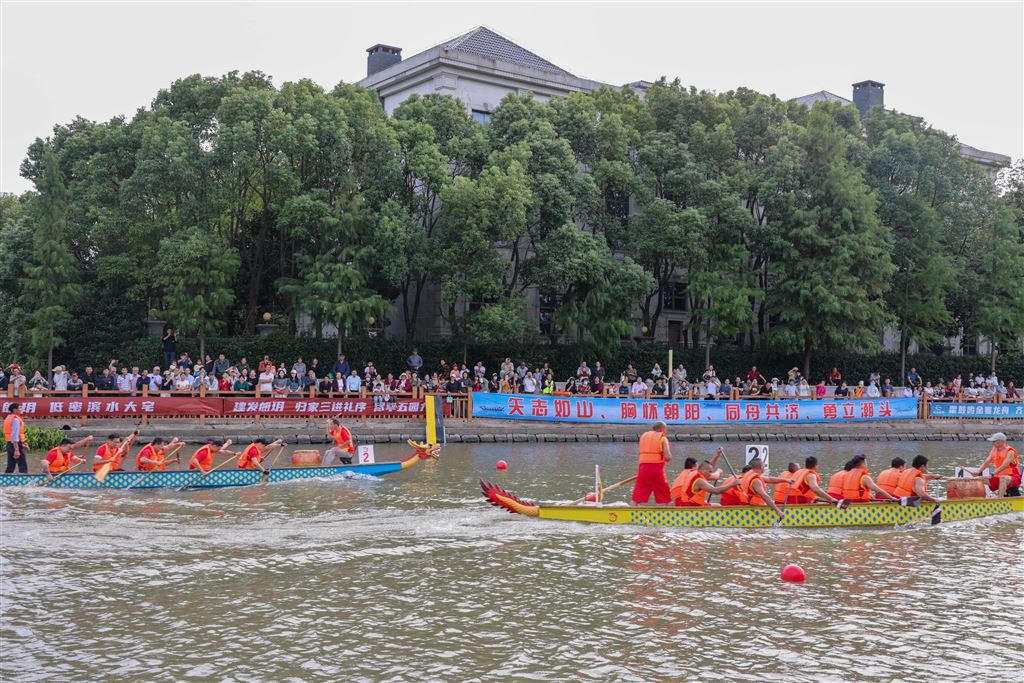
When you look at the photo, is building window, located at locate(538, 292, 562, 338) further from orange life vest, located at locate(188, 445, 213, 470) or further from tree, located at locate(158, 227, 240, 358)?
orange life vest, located at locate(188, 445, 213, 470)

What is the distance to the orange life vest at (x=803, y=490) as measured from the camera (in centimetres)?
1797

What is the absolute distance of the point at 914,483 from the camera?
18.0 meters

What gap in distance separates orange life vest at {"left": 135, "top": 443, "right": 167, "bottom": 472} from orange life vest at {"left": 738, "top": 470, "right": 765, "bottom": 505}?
13012mm

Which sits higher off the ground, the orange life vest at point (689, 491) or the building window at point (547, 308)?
the building window at point (547, 308)

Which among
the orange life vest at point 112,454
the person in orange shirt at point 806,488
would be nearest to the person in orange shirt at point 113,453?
the orange life vest at point 112,454

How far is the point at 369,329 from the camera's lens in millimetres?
44031

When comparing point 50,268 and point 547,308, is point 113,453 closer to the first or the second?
point 50,268

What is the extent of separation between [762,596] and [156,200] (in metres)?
33.5

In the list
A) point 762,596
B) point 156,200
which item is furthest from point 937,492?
point 156,200

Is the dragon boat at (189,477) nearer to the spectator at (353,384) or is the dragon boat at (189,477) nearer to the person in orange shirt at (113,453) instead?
the person in orange shirt at (113,453)

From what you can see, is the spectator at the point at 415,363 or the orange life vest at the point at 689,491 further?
the spectator at the point at 415,363

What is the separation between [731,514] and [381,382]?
66.2 ft

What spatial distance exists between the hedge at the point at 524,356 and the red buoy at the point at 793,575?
2906 cm

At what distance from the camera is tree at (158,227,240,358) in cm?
3759
